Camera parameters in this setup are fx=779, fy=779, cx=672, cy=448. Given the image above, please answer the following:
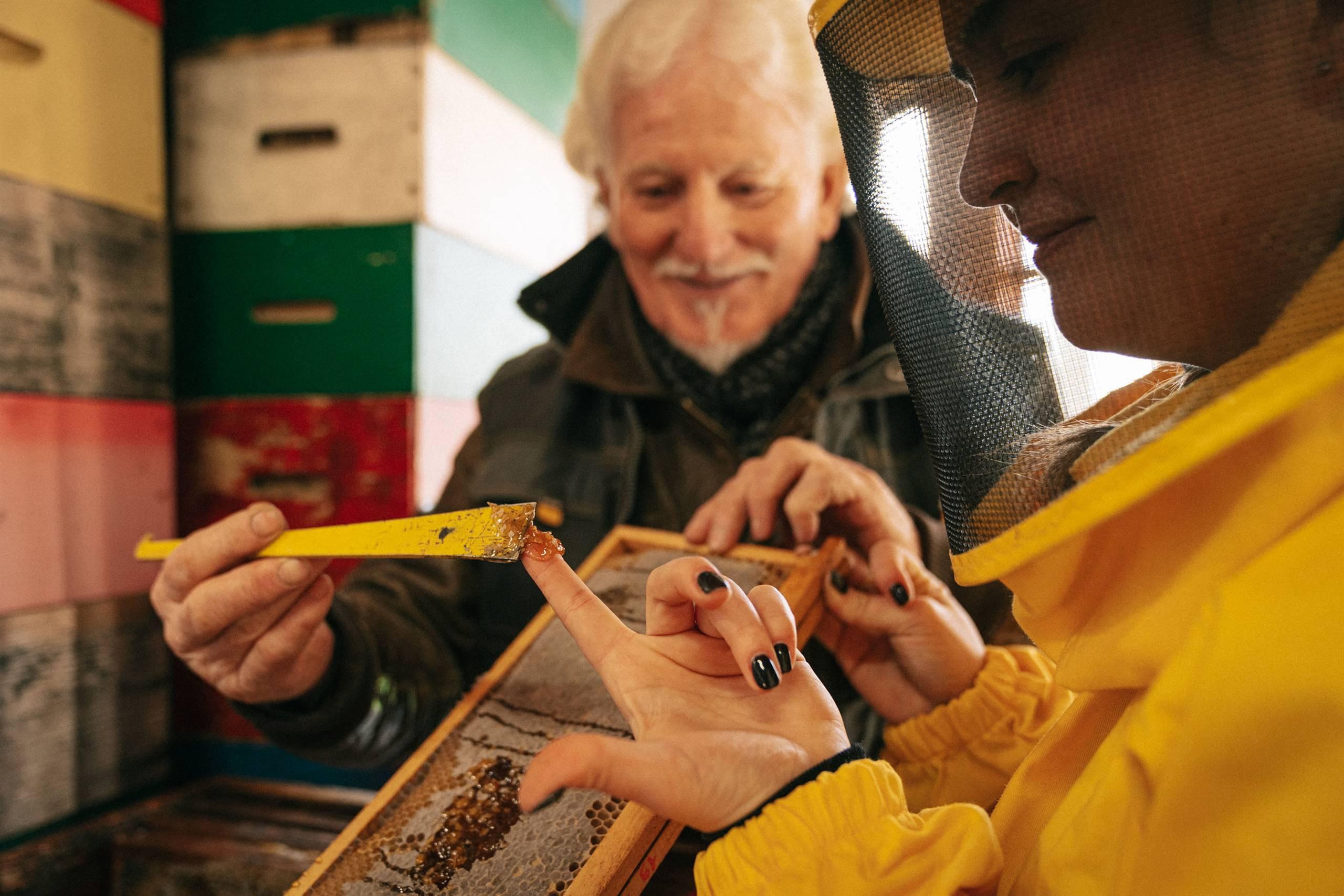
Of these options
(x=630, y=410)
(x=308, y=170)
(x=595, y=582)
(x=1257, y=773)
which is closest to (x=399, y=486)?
(x=630, y=410)

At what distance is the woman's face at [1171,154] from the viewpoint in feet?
1.64

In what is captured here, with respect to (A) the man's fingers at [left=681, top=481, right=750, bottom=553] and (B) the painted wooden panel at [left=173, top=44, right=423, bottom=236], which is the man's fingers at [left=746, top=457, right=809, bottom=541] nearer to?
(A) the man's fingers at [left=681, top=481, right=750, bottom=553]

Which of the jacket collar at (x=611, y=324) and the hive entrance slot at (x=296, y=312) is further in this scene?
the hive entrance slot at (x=296, y=312)

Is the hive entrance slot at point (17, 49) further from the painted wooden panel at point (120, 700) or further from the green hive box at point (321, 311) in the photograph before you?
the painted wooden panel at point (120, 700)

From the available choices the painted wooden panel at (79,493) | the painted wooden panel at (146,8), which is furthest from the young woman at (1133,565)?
the painted wooden panel at (146,8)

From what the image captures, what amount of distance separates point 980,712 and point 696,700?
545mm

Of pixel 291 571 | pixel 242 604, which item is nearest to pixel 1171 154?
pixel 291 571

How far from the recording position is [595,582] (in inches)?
43.7

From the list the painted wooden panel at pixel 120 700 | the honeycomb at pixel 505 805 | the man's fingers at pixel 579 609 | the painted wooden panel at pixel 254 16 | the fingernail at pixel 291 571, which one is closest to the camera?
the man's fingers at pixel 579 609

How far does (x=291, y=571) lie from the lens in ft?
3.28

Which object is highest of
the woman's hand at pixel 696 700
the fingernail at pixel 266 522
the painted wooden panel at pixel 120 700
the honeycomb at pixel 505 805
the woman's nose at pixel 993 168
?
the woman's nose at pixel 993 168

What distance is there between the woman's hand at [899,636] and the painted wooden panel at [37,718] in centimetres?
174

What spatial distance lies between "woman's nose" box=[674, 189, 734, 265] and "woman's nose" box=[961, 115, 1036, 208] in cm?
96

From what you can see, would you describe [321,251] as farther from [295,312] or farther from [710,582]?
[710,582]
